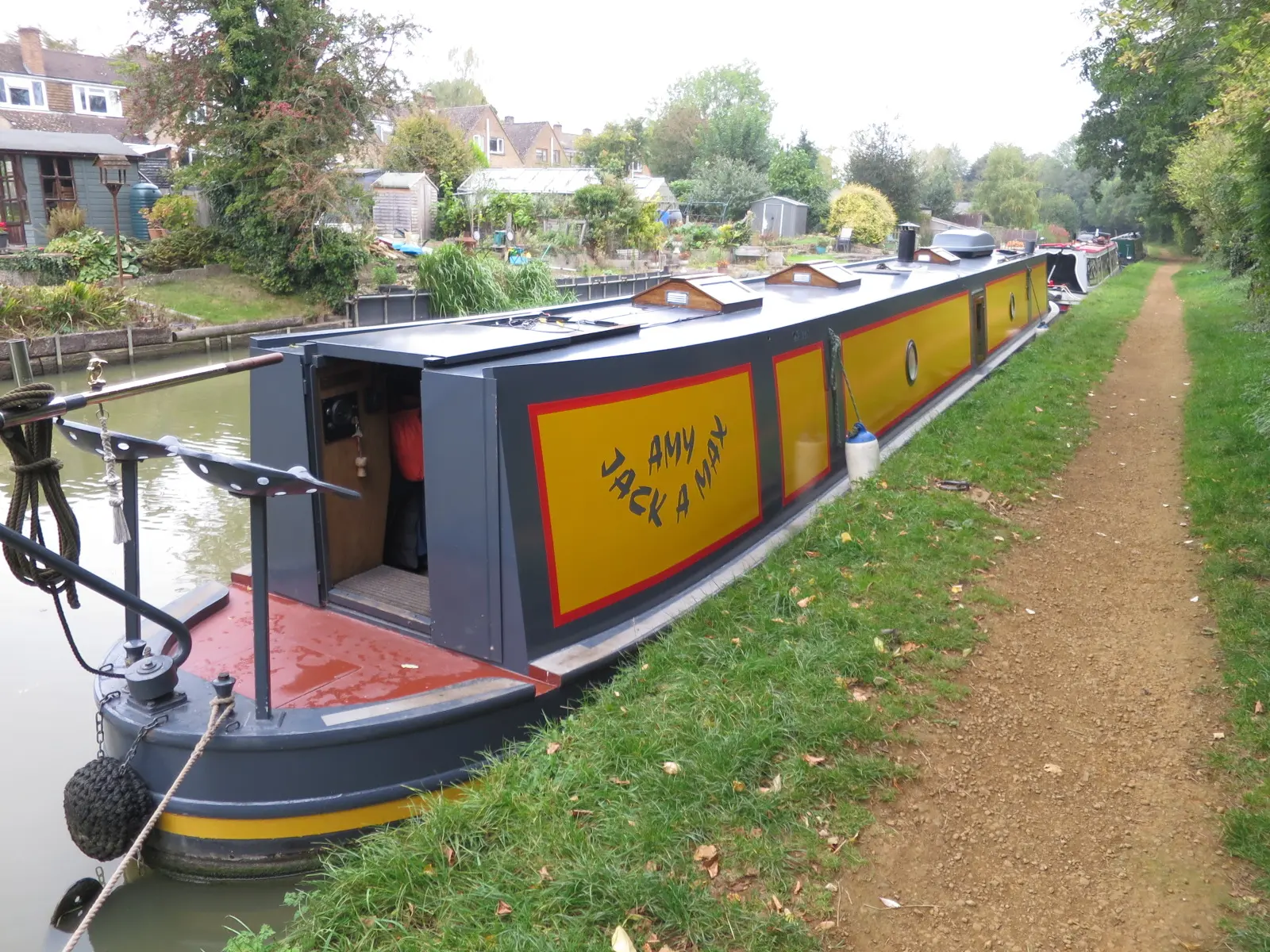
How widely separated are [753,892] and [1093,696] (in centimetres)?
194

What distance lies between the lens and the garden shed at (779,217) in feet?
145

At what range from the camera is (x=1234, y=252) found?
752 inches

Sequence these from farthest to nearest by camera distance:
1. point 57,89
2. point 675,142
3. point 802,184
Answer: point 675,142 → point 802,184 → point 57,89

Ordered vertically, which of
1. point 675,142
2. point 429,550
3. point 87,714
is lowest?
point 87,714

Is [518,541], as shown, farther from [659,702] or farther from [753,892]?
[753,892]

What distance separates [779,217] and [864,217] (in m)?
5.67

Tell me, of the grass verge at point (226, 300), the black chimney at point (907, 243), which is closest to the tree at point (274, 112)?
the grass verge at point (226, 300)

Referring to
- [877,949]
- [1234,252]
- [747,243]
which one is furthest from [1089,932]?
[747,243]

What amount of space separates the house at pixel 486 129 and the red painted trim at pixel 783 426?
181 ft

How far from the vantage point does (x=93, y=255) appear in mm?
19469

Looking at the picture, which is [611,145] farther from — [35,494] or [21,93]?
[35,494]

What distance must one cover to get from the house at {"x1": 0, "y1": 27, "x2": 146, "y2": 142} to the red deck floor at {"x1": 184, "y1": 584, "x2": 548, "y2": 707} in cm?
3623

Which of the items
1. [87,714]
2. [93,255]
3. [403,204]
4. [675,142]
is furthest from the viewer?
[675,142]

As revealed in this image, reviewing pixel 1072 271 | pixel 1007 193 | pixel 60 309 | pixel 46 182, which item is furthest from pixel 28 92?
pixel 1007 193
